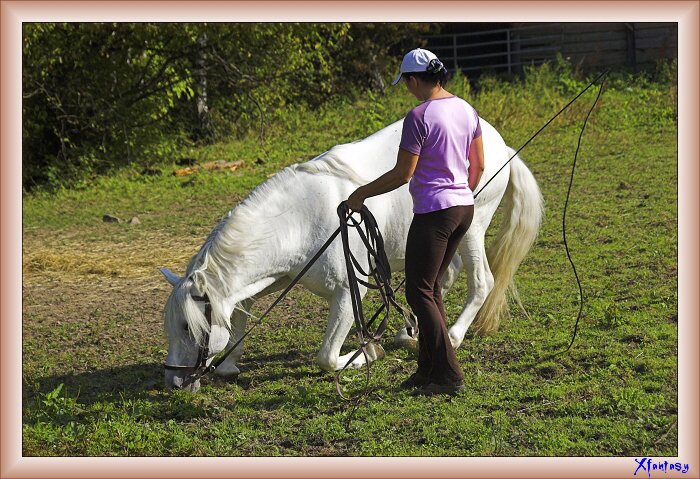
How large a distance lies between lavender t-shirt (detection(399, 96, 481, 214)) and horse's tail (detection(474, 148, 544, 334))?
1338mm

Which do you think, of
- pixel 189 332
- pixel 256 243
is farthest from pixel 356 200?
pixel 189 332

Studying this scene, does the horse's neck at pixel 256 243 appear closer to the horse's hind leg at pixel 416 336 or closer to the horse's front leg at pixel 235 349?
the horse's front leg at pixel 235 349

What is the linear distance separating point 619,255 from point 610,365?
2490 millimetres

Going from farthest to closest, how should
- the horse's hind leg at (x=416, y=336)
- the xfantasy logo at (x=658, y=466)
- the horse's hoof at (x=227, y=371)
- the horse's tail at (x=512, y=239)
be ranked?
the horse's tail at (x=512, y=239) < the horse's hind leg at (x=416, y=336) < the horse's hoof at (x=227, y=371) < the xfantasy logo at (x=658, y=466)

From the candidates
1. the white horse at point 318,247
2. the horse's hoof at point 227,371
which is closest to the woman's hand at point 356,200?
the white horse at point 318,247

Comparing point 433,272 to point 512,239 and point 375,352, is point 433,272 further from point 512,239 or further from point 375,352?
point 512,239

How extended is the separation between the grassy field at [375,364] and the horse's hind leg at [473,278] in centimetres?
17

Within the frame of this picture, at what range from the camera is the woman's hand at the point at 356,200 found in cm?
439

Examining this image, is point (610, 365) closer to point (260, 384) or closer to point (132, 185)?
point (260, 384)

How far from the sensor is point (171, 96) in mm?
13812

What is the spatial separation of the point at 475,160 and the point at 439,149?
39cm

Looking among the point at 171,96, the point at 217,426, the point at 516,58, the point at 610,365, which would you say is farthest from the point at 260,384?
the point at 516,58

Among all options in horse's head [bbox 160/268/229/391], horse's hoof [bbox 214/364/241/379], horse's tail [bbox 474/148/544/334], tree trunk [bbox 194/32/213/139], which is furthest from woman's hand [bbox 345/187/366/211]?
tree trunk [bbox 194/32/213/139]

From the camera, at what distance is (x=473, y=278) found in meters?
5.38
